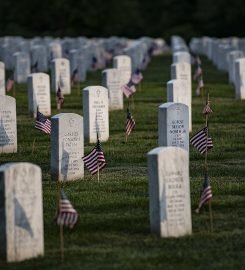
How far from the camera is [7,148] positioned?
953 inches

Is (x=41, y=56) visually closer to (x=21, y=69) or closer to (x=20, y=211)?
(x=21, y=69)

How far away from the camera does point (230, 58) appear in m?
42.3

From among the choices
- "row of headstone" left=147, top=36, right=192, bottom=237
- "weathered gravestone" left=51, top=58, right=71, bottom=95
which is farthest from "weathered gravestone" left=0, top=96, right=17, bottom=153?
"weathered gravestone" left=51, top=58, right=71, bottom=95

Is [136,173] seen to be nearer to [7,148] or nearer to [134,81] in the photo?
[7,148]

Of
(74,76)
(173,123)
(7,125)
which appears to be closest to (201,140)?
(173,123)

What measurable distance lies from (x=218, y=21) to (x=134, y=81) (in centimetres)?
6437

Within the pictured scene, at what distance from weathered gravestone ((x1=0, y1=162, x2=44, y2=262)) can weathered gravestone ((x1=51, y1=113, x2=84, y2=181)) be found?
542 centimetres

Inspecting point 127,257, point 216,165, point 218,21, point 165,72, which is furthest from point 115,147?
point 218,21

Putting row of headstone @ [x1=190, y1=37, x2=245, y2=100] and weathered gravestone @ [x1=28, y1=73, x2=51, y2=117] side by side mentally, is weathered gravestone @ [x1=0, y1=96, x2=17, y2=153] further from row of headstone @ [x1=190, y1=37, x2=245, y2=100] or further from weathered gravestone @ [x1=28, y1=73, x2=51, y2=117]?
row of headstone @ [x1=190, y1=37, x2=245, y2=100]

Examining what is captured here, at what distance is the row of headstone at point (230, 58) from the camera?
34625 mm

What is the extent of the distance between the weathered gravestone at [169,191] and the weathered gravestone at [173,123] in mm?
5326

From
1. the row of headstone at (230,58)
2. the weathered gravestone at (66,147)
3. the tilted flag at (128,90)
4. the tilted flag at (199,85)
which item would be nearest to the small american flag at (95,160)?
the weathered gravestone at (66,147)

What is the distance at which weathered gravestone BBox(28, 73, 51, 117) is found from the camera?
29.9 metres

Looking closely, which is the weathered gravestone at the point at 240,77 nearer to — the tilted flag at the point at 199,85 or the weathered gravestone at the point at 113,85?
the tilted flag at the point at 199,85
